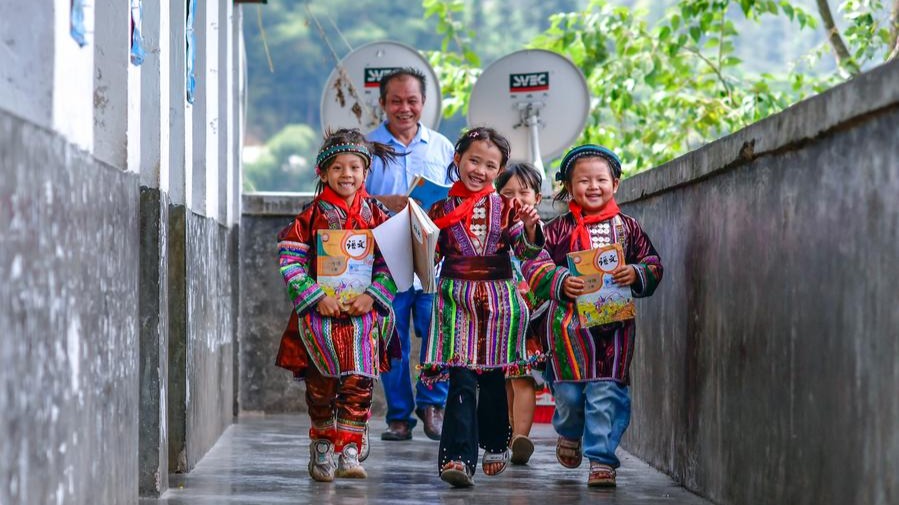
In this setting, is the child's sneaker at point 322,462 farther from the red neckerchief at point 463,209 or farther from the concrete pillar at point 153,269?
the red neckerchief at point 463,209

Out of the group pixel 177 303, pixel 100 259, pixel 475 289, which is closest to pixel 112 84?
pixel 100 259

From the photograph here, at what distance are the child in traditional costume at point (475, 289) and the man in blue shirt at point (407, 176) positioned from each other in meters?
2.06

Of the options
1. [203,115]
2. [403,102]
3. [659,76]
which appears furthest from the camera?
[659,76]

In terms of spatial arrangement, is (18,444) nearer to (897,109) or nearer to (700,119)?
(897,109)

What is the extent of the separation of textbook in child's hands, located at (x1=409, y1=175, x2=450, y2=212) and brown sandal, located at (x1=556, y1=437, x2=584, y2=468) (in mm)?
1703

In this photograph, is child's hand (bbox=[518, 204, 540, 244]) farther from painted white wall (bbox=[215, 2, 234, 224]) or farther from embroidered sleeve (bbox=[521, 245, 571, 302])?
painted white wall (bbox=[215, 2, 234, 224])

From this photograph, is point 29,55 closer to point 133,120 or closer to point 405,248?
point 133,120

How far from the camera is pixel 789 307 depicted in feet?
17.6

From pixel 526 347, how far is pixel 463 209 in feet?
2.78

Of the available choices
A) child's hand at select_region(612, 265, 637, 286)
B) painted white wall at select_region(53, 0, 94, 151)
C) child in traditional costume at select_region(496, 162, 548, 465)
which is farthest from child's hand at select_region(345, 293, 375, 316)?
painted white wall at select_region(53, 0, 94, 151)

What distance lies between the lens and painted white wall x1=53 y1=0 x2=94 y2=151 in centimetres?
448

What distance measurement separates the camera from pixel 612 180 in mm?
7480

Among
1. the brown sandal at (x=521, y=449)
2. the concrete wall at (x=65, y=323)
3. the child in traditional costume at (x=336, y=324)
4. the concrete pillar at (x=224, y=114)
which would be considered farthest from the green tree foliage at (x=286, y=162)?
the concrete wall at (x=65, y=323)

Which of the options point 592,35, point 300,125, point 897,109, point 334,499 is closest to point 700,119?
point 592,35
